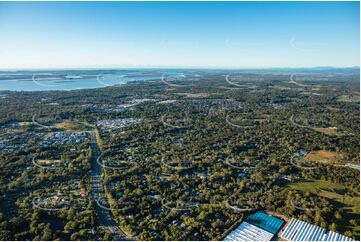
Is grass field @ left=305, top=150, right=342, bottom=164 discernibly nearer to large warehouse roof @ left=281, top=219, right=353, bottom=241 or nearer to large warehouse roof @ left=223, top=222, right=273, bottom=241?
large warehouse roof @ left=281, top=219, right=353, bottom=241

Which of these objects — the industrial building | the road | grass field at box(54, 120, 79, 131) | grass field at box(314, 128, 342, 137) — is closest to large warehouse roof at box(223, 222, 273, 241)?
the industrial building

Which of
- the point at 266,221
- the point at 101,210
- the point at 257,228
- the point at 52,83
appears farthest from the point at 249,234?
the point at 52,83

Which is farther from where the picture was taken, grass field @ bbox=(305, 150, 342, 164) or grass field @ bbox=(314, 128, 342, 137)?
grass field @ bbox=(314, 128, 342, 137)

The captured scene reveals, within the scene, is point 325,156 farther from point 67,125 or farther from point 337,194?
point 67,125

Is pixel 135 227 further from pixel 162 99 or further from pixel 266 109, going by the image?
pixel 162 99

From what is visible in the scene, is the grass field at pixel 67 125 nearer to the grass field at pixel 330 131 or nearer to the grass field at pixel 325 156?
the grass field at pixel 325 156

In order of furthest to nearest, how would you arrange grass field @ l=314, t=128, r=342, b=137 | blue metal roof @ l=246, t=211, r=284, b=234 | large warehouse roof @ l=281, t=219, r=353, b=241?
grass field @ l=314, t=128, r=342, b=137 < blue metal roof @ l=246, t=211, r=284, b=234 < large warehouse roof @ l=281, t=219, r=353, b=241
